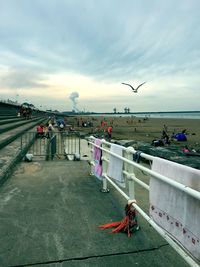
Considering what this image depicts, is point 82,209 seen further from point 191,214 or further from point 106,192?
point 191,214

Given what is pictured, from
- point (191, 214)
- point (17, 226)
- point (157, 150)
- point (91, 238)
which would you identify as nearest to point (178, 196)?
point (191, 214)

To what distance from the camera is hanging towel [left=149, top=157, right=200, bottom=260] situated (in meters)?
2.37

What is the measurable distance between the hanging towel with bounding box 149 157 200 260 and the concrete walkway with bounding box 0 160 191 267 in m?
0.81

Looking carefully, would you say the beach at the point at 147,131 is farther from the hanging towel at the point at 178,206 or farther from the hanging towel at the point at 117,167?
the hanging towel at the point at 178,206

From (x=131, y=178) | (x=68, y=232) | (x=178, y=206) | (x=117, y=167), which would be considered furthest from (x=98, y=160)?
(x=178, y=206)

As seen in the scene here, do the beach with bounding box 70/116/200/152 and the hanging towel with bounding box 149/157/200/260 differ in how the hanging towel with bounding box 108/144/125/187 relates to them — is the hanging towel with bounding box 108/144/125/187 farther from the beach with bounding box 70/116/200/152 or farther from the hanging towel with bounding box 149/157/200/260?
the beach with bounding box 70/116/200/152

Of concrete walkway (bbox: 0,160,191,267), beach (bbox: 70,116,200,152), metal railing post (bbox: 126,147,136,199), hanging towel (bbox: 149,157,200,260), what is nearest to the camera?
hanging towel (bbox: 149,157,200,260)

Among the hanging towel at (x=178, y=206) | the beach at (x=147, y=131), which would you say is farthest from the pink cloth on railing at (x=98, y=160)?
the beach at (x=147, y=131)

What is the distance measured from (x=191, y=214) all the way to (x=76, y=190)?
4598 mm

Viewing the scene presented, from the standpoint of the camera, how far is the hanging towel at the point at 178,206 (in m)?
2.37

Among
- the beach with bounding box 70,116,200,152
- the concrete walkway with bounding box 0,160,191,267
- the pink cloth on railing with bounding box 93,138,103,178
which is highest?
the pink cloth on railing with bounding box 93,138,103,178

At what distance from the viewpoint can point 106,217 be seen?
491 centimetres

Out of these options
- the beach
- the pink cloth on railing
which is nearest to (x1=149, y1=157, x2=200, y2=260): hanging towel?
the pink cloth on railing

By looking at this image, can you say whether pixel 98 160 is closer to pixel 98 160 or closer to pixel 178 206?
pixel 98 160
